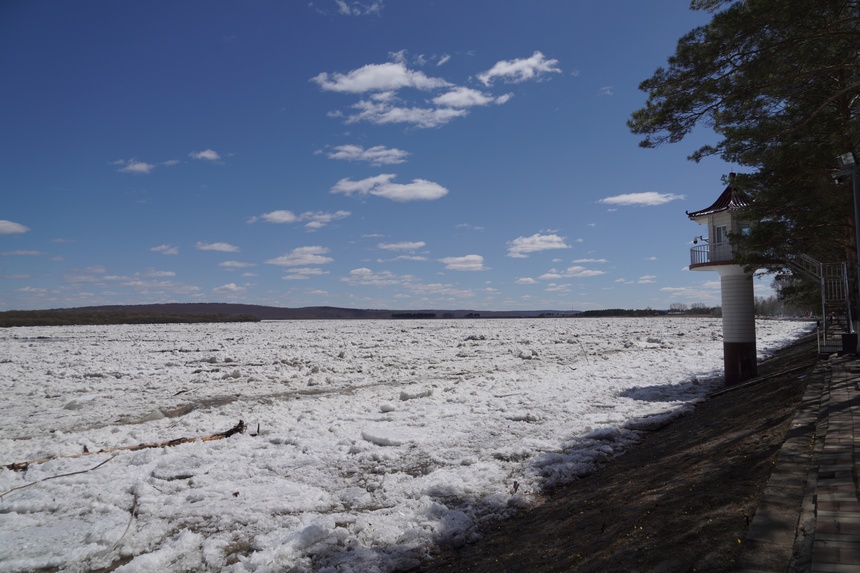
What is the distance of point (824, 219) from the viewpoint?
14.4 m

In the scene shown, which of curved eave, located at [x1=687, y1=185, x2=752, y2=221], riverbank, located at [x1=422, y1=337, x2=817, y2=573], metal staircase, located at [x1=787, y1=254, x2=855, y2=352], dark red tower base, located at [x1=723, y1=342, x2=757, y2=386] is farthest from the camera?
curved eave, located at [x1=687, y1=185, x2=752, y2=221]

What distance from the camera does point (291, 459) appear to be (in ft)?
30.5

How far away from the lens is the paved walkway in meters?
3.28

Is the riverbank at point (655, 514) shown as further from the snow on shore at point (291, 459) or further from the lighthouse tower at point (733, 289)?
the lighthouse tower at point (733, 289)

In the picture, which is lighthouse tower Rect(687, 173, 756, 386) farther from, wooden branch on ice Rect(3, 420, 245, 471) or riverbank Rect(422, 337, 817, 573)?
wooden branch on ice Rect(3, 420, 245, 471)

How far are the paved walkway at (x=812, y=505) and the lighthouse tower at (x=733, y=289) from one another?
11.8m

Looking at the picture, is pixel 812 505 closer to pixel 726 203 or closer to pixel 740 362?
pixel 740 362

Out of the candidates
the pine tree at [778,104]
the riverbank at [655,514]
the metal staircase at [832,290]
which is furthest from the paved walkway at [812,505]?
the metal staircase at [832,290]

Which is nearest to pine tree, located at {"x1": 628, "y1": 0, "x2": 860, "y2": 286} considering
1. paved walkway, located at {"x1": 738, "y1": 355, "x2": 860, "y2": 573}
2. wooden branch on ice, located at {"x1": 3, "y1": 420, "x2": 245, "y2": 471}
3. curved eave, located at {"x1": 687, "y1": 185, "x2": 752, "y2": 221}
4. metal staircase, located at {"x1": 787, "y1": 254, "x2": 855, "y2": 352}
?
metal staircase, located at {"x1": 787, "y1": 254, "x2": 855, "y2": 352}

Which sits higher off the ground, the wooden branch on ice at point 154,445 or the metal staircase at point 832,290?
the metal staircase at point 832,290

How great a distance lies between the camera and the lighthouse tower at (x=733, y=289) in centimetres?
1755

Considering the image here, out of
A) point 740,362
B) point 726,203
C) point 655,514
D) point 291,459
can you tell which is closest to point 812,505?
point 655,514

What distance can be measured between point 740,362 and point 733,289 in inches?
93.3

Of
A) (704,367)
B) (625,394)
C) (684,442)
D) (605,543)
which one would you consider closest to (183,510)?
(605,543)
